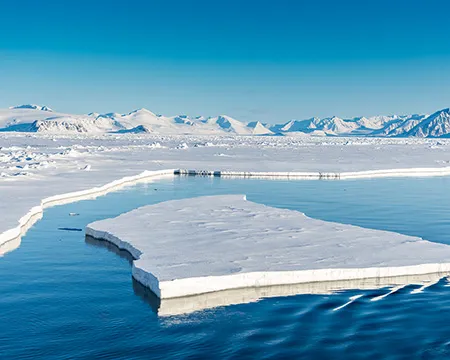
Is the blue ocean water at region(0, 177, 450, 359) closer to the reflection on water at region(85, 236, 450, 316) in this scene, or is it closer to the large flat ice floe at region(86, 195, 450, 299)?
the reflection on water at region(85, 236, 450, 316)

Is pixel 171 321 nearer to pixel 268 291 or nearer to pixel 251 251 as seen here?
pixel 268 291

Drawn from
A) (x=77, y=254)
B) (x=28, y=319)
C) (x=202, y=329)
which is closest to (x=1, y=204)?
(x=77, y=254)

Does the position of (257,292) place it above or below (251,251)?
below

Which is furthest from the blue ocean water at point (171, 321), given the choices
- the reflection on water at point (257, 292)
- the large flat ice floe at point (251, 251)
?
the large flat ice floe at point (251, 251)

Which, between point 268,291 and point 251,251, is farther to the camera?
point 251,251

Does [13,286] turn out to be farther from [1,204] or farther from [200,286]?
[1,204]

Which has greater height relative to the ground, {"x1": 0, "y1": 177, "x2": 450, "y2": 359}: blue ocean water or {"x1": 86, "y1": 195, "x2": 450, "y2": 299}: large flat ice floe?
{"x1": 86, "y1": 195, "x2": 450, "y2": 299}: large flat ice floe

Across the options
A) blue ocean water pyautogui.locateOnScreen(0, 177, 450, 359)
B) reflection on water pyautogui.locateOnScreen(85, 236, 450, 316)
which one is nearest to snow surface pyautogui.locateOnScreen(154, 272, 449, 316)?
reflection on water pyautogui.locateOnScreen(85, 236, 450, 316)

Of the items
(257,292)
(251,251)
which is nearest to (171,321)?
(257,292)

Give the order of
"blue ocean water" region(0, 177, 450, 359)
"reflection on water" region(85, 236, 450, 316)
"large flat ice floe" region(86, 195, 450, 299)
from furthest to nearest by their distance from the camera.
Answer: "large flat ice floe" region(86, 195, 450, 299) → "reflection on water" region(85, 236, 450, 316) → "blue ocean water" region(0, 177, 450, 359)
